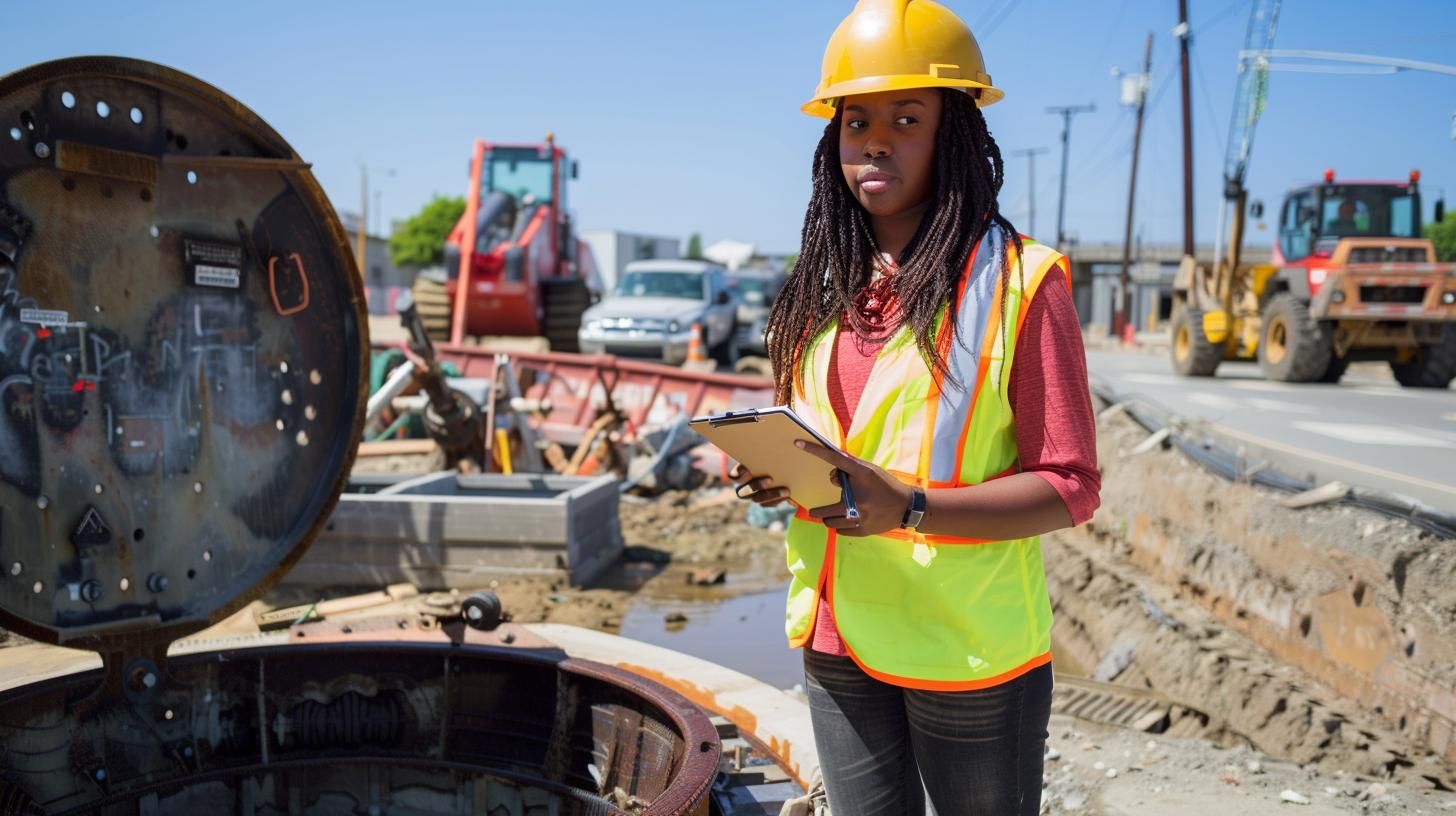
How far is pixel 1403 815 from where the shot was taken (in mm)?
3635

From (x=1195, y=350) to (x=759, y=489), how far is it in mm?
17107

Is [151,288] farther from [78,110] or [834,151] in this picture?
[834,151]

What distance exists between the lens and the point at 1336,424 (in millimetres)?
10406

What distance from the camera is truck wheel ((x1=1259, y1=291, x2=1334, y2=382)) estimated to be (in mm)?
15102

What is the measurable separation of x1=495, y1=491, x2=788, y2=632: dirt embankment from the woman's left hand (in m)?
5.30

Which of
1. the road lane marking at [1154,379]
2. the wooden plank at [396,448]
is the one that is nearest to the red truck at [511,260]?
the wooden plank at [396,448]

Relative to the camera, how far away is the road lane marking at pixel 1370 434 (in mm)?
9172

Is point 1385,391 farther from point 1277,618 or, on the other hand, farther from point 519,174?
point 519,174

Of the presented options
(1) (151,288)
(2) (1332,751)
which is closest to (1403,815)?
(2) (1332,751)

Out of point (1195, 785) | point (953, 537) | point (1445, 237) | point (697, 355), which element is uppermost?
point (1445, 237)

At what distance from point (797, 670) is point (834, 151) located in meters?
4.93

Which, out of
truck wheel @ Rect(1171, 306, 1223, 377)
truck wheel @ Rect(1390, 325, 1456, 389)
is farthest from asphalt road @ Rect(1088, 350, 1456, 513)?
truck wheel @ Rect(1390, 325, 1456, 389)

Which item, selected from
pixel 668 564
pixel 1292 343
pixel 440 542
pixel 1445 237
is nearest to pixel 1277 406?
pixel 1292 343

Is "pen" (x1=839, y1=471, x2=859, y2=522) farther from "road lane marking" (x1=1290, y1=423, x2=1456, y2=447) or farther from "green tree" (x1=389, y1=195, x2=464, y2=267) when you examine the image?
"green tree" (x1=389, y1=195, x2=464, y2=267)
